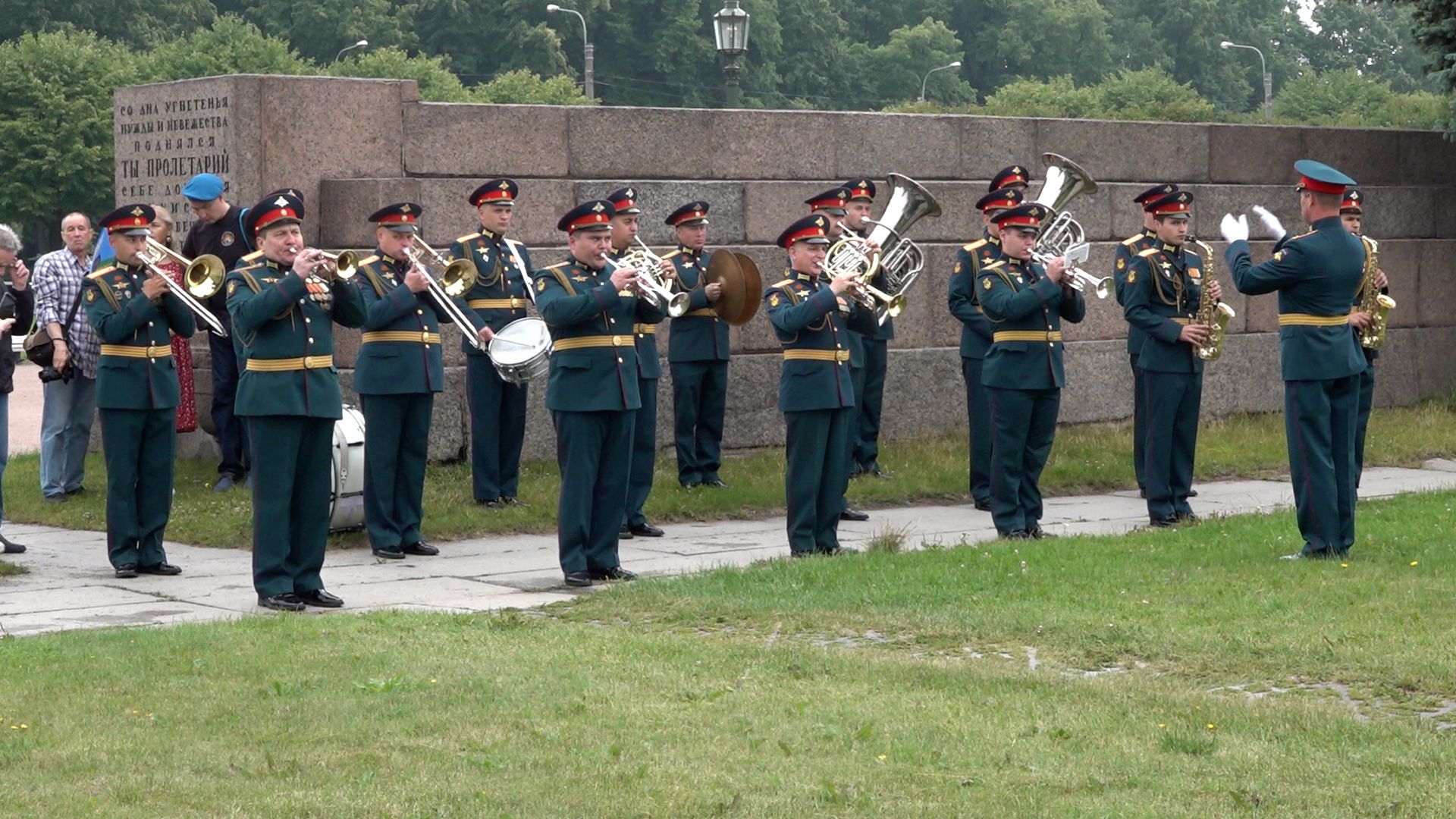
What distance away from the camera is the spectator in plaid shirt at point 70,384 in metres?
A: 13.4

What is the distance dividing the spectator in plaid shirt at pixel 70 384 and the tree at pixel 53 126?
102ft

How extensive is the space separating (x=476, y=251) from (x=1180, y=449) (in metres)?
4.60

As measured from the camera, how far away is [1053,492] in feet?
48.7

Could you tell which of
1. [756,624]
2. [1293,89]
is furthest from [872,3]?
[756,624]

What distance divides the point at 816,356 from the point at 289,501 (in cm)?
297

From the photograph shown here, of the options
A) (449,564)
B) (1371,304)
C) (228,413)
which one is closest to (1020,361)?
(1371,304)

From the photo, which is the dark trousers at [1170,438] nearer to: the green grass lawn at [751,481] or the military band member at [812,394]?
the green grass lawn at [751,481]

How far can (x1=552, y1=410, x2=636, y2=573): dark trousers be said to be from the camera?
10727 mm

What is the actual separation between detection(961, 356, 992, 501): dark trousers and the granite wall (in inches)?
87.7

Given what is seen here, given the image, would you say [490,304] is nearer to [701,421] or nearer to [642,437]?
[642,437]

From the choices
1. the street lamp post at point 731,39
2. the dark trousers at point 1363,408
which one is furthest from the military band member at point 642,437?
the street lamp post at point 731,39

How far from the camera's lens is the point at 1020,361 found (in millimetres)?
12328

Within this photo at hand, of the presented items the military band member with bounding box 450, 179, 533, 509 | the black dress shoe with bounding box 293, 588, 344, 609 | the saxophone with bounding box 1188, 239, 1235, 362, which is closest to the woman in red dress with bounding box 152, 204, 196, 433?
the military band member with bounding box 450, 179, 533, 509

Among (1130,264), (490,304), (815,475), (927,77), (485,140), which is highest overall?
(927,77)
